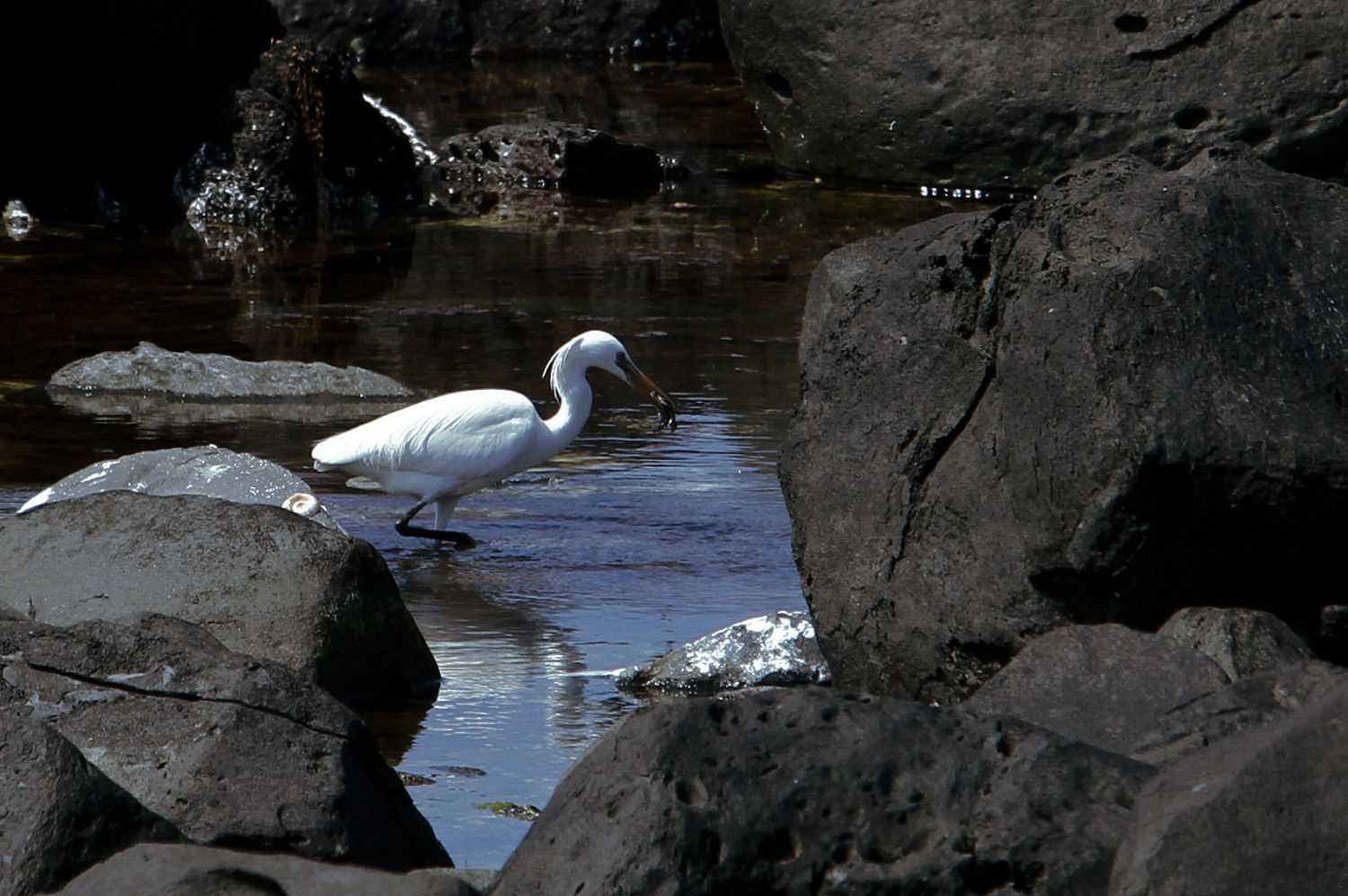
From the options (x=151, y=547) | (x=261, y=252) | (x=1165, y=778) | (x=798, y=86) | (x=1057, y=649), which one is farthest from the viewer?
(x=798, y=86)

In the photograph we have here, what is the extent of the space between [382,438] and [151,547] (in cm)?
238

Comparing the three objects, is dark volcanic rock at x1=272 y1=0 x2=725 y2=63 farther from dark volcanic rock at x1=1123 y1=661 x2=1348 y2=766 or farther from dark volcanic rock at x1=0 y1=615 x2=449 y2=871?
dark volcanic rock at x1=1123 y1=661 x2=1348 y2=766

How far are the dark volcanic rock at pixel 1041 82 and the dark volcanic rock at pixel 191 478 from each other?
7.76 meters

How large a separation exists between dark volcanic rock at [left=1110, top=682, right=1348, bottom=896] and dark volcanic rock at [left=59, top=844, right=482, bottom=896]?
49.5 inches

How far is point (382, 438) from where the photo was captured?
860cm

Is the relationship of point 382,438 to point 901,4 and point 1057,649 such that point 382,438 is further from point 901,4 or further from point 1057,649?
point 901,4

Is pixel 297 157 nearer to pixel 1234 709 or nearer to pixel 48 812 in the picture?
pixel 48 812

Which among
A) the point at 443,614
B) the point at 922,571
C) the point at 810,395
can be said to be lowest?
the point at 443,614

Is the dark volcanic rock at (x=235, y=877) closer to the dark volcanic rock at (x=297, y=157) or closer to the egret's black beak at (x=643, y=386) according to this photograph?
the egret's black beak at (x=643, y=386)

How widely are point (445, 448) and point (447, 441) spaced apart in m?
0.04

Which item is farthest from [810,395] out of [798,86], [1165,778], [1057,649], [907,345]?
[798,86]

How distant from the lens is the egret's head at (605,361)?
933 cm

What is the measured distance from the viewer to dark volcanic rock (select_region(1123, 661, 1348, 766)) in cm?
403

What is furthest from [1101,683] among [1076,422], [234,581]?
[234,581]
